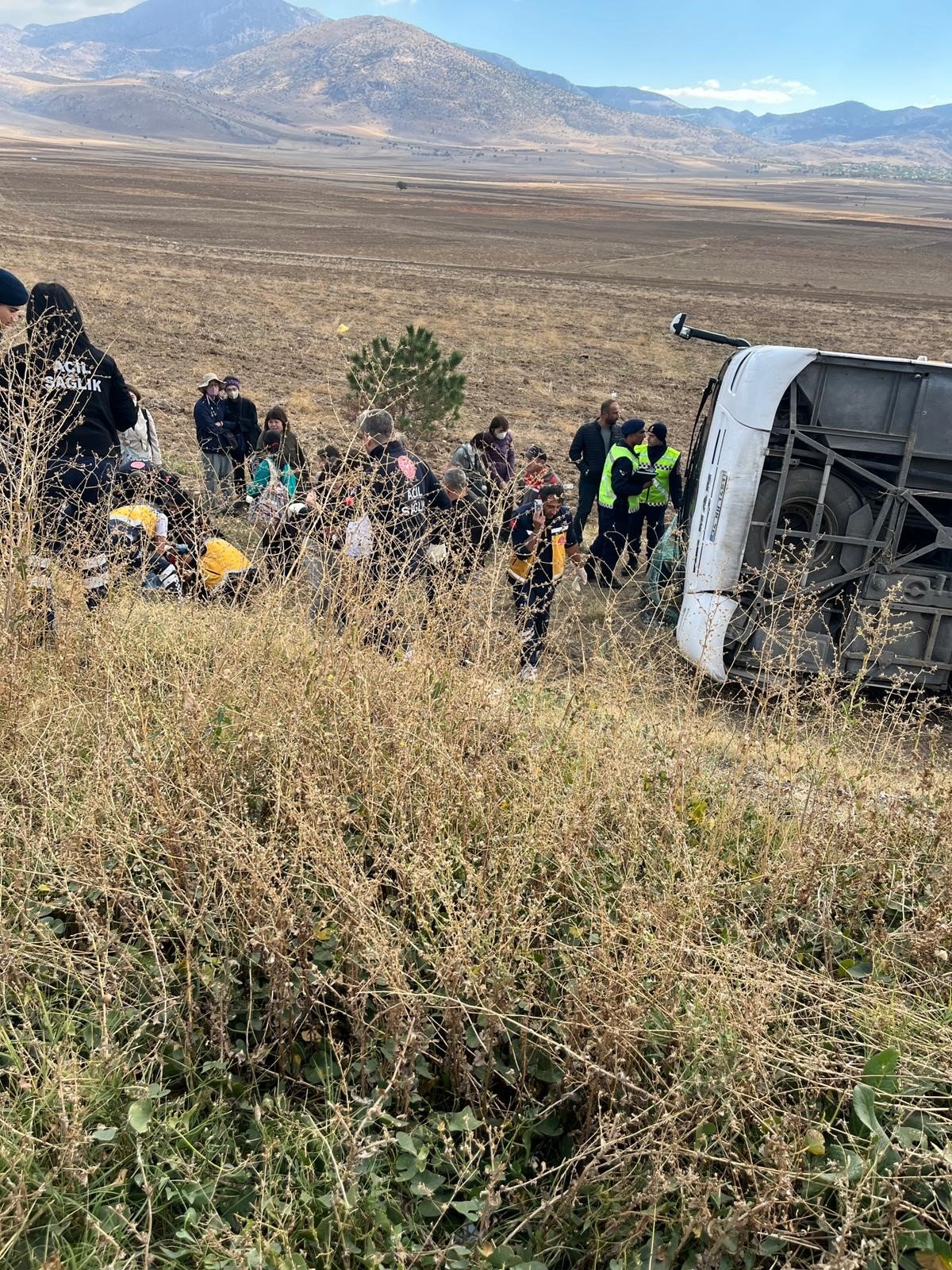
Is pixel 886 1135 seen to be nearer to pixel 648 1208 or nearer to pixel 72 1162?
pixel 648 1208

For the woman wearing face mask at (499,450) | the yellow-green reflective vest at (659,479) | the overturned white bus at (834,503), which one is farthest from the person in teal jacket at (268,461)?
the overturned white bus at (834,503)

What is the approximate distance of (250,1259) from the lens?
161 centimetres

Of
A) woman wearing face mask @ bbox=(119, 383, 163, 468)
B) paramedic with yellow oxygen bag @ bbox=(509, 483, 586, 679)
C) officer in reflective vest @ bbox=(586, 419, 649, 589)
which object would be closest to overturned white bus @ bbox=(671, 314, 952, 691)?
paramedic with yellow oxygen bag @ bbox=(509, 483, 586, 679)

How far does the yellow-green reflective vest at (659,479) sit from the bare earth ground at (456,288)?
13.7 ft

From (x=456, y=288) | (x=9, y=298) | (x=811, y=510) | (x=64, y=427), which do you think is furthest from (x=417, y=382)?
(x=456, y=288)

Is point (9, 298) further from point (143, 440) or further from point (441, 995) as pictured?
point (143, 440)

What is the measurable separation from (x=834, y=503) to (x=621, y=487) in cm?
227

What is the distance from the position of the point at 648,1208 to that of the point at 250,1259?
2.65 ft

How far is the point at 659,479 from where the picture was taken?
8023 millimetres

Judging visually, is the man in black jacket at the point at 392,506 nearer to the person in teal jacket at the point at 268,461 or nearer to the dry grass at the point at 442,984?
the dry grass at the point at 442,984

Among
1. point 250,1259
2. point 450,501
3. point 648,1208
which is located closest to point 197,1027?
point 250,1259

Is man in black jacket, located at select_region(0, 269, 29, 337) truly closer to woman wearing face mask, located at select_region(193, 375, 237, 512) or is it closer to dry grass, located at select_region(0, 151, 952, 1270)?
dry grass, located at select_region(0, 151, 952, 1270)

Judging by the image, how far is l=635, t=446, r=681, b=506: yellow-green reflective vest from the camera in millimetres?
7977

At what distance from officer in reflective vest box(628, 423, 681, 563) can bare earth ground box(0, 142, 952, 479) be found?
13.5 feet
